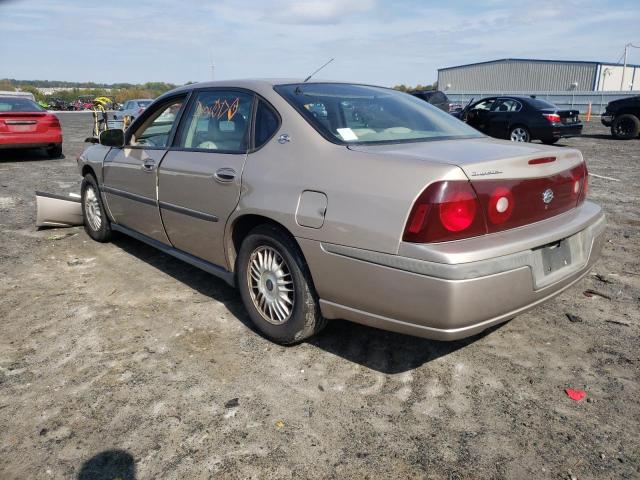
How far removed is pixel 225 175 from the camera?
10.8ft

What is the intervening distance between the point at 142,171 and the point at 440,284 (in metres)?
2.73

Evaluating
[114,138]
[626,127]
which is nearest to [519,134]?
[626,127]

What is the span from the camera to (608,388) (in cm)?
273

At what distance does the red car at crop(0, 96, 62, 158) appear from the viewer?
35.9 feet

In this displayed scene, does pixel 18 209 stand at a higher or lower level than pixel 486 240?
lower

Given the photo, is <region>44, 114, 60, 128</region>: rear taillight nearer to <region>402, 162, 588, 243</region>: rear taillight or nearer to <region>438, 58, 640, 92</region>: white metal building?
<region>402, 162, 588, 243</region>: rear taillight

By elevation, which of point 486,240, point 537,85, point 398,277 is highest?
point 537,85

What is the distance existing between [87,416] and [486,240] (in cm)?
204

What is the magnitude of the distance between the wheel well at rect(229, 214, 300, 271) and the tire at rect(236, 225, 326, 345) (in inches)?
1.3

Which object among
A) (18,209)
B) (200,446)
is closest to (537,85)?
(18,209)


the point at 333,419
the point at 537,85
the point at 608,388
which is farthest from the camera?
the point at 537,85

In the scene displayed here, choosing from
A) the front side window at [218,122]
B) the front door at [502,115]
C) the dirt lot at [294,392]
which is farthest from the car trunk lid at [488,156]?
the front door at [502,115]

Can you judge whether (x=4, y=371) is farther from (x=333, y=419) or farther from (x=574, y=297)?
(x=574, y=297)

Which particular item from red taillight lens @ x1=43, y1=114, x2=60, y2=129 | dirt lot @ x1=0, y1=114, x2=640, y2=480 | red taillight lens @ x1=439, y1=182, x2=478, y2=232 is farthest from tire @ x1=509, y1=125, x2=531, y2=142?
red taillight lens @ x1=439, y1=182, x2=478, y2=232
